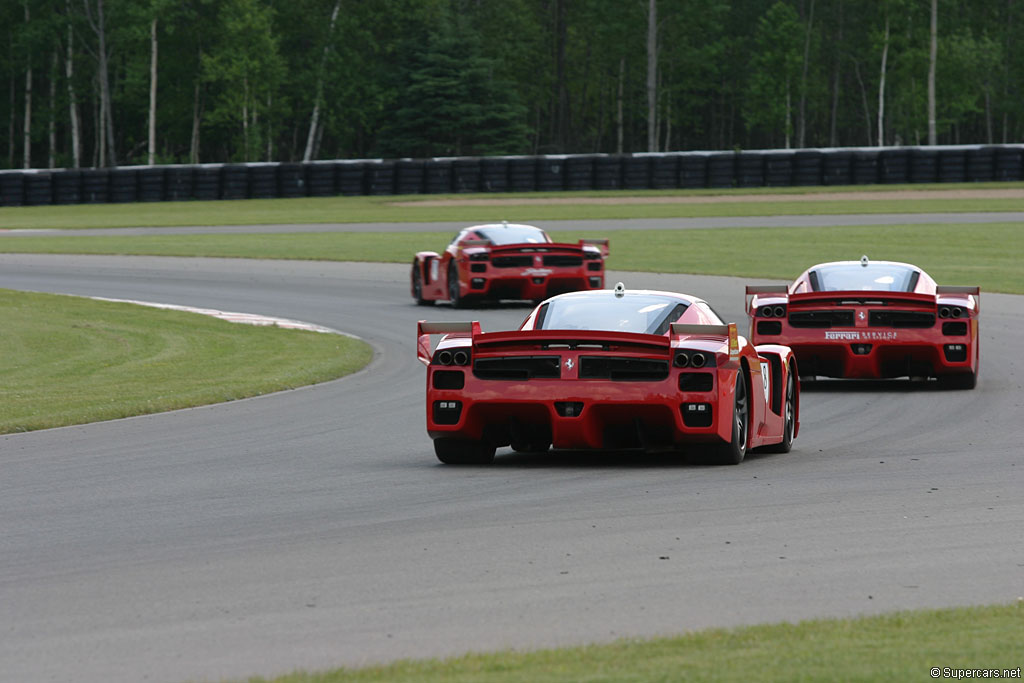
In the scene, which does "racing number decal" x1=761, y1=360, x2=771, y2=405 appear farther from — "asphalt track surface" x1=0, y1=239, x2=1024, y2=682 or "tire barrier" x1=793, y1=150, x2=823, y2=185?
"tire barrier" x1=793, y1=150, x2=823, y2=185

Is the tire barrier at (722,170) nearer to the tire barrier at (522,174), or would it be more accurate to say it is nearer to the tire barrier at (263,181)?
the tire barrier at (522,174)

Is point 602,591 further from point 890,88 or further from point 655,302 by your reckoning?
point 890,88

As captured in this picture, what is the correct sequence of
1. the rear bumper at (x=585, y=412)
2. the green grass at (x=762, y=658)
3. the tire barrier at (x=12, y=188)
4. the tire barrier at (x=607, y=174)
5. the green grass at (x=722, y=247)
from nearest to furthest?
the green grass at (x=762, y=658) < the rear bumper at (x=585, y=412) < the green grass at (x=722, y=247) < the tire barrier at (x=12, y=188) < the tire barrier at (x=607, y=174)

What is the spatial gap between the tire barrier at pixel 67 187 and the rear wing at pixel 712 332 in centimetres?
4872

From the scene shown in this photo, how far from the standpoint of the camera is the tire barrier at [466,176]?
184ft

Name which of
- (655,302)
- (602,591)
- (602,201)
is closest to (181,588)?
(602,591)

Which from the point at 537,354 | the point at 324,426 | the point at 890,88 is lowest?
the point at 324,426

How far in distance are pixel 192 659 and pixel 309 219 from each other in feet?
145

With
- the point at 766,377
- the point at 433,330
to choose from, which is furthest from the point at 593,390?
the point at 766,377

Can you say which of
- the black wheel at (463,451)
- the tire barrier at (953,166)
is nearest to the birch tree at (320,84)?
the tire barrier at (953,166)

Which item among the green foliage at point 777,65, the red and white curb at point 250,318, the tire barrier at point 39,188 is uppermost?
the green foliage at point 777,65

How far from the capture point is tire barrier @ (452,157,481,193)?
184 ft

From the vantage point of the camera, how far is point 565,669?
472cm

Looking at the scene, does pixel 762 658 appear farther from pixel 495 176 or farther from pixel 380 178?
pixel 380 178
